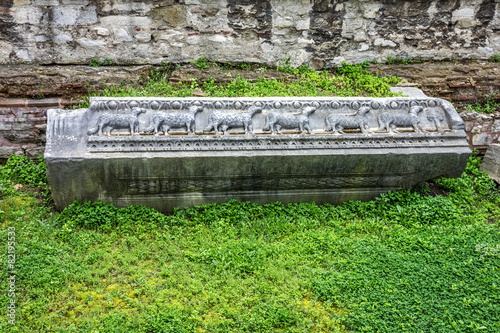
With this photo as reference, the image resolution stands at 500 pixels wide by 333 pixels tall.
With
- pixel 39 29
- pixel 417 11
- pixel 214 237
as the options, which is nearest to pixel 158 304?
pixel 214 237

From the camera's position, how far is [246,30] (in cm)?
617

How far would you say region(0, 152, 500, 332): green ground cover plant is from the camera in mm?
3258

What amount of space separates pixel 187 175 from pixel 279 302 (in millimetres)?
1533

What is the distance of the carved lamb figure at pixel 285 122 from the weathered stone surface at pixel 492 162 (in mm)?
2567

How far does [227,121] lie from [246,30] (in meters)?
2.35

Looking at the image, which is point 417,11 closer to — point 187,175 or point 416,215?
point 416,215

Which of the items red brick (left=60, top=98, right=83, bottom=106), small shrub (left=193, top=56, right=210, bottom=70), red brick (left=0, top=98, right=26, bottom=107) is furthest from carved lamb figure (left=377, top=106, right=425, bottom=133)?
red brick (left=0, top=98, right=26, bottom=107)

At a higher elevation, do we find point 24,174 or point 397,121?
point 397,121

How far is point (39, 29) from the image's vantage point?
18.6ft

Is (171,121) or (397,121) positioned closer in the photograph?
(171,121)

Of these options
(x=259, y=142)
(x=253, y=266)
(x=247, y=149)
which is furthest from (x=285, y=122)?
(x=253, y=266)

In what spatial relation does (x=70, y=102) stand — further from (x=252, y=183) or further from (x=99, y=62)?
(x=252, y=183)

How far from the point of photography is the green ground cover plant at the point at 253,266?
3258 millimetres

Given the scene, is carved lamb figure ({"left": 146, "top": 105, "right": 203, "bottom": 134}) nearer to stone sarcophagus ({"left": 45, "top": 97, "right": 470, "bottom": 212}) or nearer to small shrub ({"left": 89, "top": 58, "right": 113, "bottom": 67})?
stone sarcophagus ({"left": 45, "top": 97, "right": 470, "bottom": 212})
